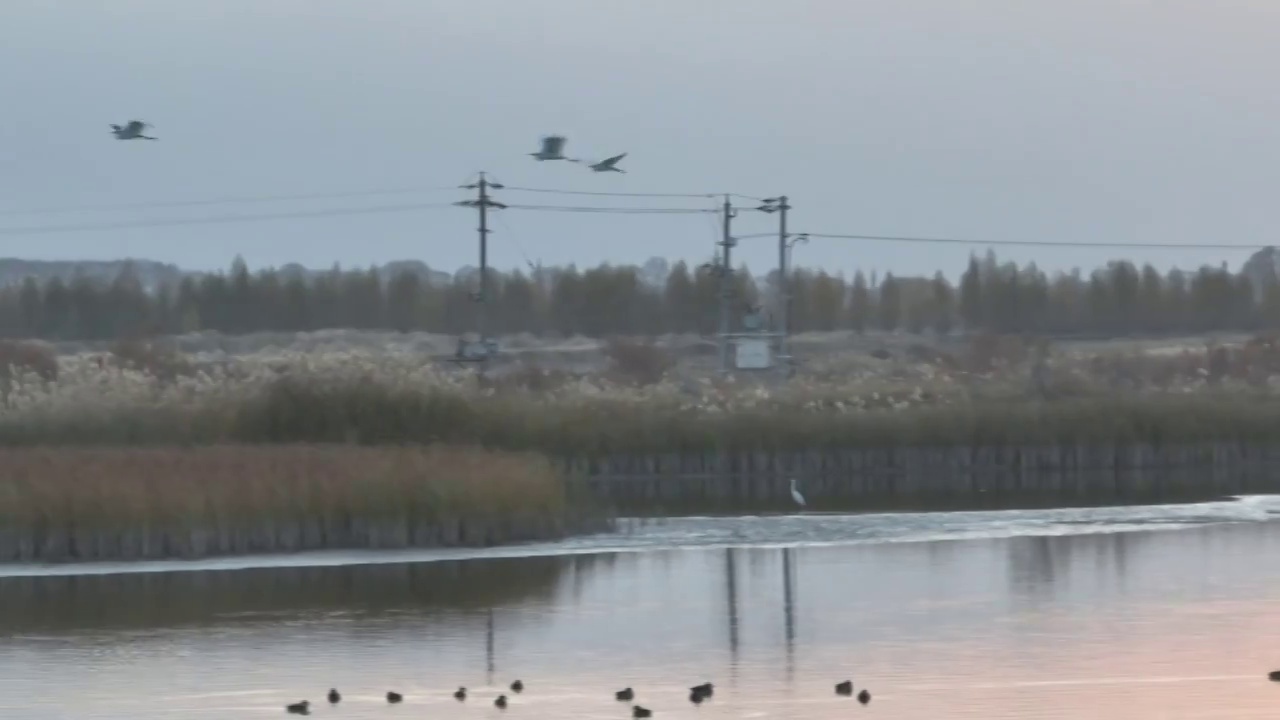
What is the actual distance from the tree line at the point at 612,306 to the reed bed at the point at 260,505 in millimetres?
65721

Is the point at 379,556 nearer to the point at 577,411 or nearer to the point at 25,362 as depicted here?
the point at 577,411

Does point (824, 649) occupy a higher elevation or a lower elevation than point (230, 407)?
lower

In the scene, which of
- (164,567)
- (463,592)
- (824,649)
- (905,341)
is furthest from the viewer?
(905,341)

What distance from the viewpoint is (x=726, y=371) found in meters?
61.8

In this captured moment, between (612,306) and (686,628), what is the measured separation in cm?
7590

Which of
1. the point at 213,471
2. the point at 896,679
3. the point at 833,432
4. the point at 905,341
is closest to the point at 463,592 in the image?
the point at 213,471

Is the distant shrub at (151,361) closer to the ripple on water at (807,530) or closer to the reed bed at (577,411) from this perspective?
the reed bed at (577,411)

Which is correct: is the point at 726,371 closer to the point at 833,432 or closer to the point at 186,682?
the point at 833,432

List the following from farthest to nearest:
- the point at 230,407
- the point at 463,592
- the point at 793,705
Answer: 1. the point at 230,407
2. the point at 463,592
3. the point at 793,705

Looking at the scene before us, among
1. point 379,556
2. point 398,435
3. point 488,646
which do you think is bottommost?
point 488,646

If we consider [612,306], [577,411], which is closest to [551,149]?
[577,411]

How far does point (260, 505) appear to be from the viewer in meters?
26.7

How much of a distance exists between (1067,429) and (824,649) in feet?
85.3

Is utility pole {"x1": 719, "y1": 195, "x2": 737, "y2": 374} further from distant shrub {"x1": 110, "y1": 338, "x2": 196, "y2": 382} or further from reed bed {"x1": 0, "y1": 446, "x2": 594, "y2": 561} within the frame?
reed bed {"x1": 0, "y1": 446, "x2": 594, "y2": 561}
